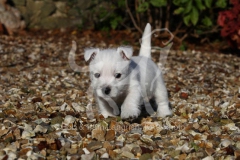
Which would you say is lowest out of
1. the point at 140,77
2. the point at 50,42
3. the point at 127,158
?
the point at 127,158

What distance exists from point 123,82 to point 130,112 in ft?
0.90

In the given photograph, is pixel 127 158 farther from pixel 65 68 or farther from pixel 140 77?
pixel 65 68

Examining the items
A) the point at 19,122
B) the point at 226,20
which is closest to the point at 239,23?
the point at 226,20

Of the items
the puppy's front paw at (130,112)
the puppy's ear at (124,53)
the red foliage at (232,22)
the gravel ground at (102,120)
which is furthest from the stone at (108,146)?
the red foliage at (232,22)

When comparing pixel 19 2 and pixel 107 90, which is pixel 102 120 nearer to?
pixel 107 90

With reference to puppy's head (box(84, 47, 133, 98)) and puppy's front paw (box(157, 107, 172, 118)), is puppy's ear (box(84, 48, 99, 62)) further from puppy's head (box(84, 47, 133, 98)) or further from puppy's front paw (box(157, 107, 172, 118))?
puppy's front paw (box(157, 107, 172, 118))

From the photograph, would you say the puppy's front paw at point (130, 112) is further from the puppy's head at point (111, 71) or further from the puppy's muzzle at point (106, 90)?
the puppy's muzzle at point (106, 90)

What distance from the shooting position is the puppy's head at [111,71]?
12.4ft

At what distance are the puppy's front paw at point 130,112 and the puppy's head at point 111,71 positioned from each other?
0.16 metres

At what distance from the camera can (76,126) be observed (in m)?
3.96

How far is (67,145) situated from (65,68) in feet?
11.7

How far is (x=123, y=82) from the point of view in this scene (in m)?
3.90

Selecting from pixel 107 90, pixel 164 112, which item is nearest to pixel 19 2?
pixel 164 112

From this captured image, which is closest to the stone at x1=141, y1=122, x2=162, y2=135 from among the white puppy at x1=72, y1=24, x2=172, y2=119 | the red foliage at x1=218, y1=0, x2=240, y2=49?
the white puppy at x1=72, y1=24, x2=172, y2=119
